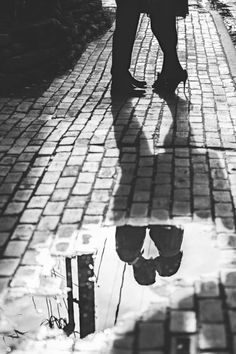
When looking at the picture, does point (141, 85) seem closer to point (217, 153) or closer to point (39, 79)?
point (39, 79)

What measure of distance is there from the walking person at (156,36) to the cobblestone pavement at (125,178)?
0.68 feet

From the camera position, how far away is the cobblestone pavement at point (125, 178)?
3191 mm

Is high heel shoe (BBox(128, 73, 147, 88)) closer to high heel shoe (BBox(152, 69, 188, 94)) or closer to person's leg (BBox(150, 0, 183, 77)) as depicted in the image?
high heel shoe (BBox(152, 69, 188, 94))

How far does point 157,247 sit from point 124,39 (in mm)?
3525

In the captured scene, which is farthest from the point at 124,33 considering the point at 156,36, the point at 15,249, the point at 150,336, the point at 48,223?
the point at 150,336

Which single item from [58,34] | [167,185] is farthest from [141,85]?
[167,185]

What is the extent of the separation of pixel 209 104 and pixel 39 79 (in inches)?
94.0

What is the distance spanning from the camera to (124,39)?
6.78m

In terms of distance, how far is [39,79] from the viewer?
7.64 m

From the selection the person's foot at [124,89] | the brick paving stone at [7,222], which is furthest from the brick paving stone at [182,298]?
the person's foot at [124,89]

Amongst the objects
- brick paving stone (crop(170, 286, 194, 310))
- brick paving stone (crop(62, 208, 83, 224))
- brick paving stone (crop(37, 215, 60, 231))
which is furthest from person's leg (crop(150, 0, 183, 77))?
brick paving stone (crop(170, 286, 194, 310))

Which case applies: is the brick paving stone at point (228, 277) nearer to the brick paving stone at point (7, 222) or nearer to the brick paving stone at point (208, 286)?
the brick paving stone at point (208, 286)

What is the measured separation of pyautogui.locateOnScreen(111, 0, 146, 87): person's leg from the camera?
6.59 m

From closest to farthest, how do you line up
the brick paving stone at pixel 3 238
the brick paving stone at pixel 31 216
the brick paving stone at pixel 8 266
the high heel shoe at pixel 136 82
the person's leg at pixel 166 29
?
the brick paving stone at pixel 8 266, the brick paving stone at pixel 3 238, the brick paving stone at pixel 31 216, the person's leg at pixel 166 29, the high heel shoe at pixel 136 82
